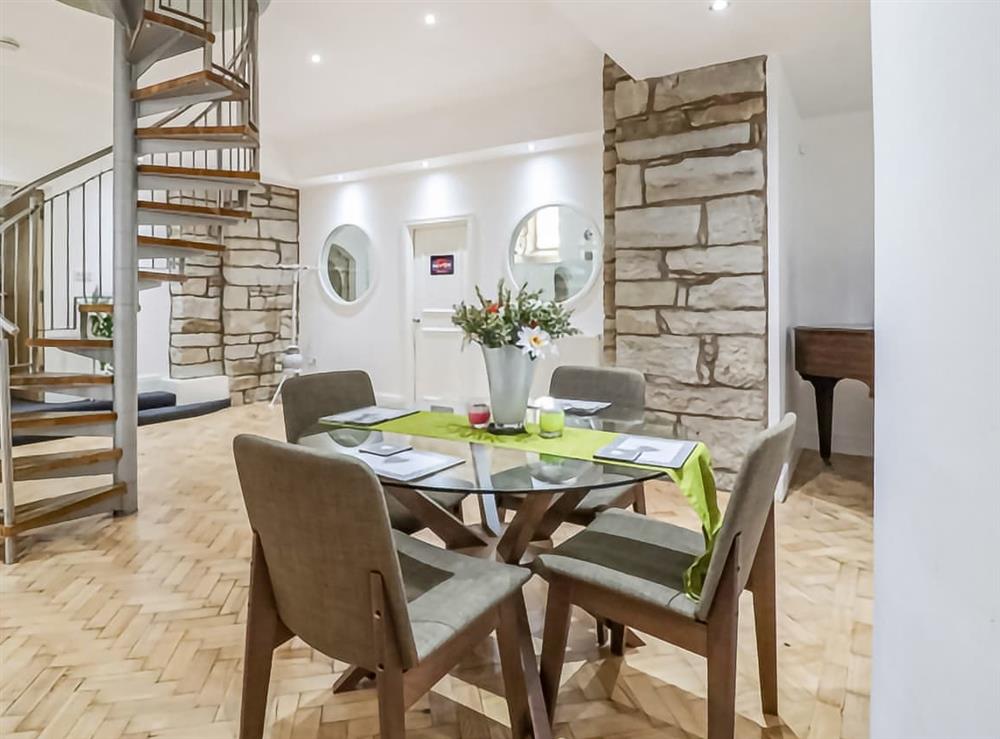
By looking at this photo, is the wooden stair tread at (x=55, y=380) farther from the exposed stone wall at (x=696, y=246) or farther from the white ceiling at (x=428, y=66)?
the exposed stone wall at (x=696, y=246)

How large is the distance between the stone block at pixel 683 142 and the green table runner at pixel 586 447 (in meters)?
2.40

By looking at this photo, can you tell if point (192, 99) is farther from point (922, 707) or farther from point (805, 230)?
point (805, 230)

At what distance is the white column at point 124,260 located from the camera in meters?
3.21

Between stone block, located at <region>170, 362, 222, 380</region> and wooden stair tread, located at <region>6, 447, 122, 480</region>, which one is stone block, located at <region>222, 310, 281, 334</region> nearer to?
stone block, located at <region>170, 362, 222, 380</region>

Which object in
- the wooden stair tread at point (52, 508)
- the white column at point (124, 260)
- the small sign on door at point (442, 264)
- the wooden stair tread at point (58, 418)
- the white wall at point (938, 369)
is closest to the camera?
the white wall at point (938, 369)

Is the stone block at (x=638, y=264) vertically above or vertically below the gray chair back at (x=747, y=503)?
above

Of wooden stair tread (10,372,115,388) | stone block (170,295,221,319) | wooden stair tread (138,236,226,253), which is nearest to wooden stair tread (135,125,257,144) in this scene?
wooden stair tread (138,236,226,253)

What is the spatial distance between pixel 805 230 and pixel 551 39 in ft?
7.84

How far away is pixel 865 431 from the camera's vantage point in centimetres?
454

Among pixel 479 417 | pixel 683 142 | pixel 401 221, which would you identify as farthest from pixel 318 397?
pixel 401 221

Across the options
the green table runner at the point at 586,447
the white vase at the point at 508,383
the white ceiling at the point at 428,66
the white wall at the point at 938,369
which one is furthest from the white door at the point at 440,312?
the white wall at the point at 938,369

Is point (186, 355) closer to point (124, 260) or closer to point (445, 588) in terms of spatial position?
point (124, 260)

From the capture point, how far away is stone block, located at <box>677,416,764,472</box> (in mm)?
3566

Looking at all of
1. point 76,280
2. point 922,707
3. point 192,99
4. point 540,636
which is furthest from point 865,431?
point 76,280
